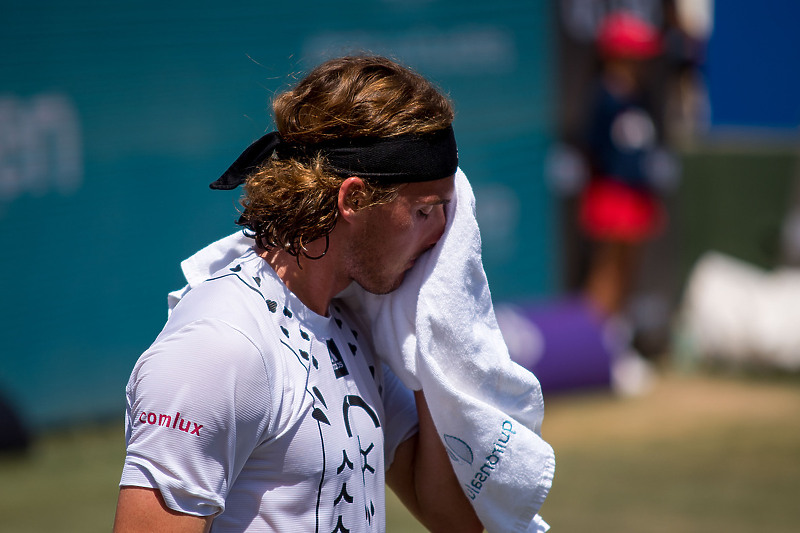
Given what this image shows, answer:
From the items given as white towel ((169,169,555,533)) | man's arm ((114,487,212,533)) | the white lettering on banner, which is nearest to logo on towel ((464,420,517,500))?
white towel ((169,169,555,533))

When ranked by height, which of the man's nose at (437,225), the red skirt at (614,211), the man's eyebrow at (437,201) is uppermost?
the man's eyebrow at (437,201)

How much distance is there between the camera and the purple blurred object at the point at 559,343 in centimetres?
628

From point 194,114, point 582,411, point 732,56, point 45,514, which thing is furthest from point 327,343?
point 732,56

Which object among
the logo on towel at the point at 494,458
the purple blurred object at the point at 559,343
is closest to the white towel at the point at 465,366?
the logo on towel at the point at 494,458

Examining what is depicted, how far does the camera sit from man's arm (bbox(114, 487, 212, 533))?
1433mm

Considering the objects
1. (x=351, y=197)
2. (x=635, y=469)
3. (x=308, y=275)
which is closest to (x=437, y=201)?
(x=351, y=197)

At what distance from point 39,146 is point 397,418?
4131mm

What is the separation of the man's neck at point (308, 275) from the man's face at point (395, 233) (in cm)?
4

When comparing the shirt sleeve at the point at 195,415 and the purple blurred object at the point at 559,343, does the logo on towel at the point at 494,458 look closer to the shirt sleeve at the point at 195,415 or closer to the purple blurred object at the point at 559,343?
the shirt sleeve at the point at 195,415

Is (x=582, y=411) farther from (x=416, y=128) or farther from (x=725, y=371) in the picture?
(x=416, y=128)

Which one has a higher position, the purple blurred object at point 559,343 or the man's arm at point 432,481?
the man's arm at point 432,481

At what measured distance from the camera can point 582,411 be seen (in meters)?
6.37

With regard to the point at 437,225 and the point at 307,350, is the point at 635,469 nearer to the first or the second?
the point at 437,225

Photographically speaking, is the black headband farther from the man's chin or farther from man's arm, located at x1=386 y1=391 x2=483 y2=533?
man's arm, located at x1=386 y1=391 x2=483 y2=533
